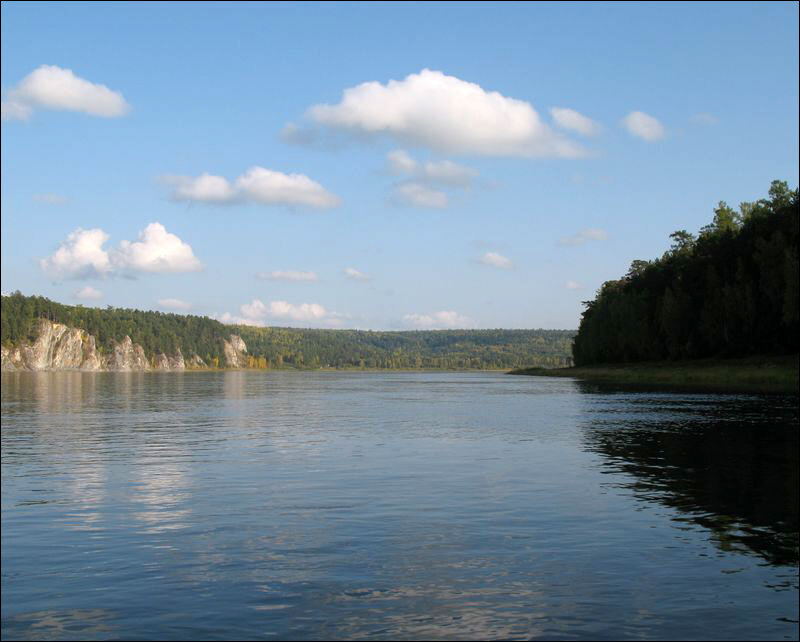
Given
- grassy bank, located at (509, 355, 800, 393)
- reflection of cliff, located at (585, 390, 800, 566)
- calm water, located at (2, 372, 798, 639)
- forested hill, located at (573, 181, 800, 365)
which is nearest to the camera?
calm water, located at (2, 372, 798, 639)

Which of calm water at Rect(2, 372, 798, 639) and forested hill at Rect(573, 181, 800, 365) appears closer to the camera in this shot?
calm water at Rect(2, 372, 798, 639)

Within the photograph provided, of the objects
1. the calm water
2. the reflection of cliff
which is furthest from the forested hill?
the calm water

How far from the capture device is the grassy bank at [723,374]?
110m

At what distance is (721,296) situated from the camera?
138 meters

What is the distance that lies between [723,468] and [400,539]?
66.5 ft

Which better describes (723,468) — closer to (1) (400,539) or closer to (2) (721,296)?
(1) (400,539)

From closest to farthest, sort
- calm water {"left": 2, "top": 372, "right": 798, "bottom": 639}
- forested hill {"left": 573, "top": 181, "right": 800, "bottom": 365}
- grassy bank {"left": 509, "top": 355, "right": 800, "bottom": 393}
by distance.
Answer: calm water {"left": 2, "top": 372, "right": 798, "bottom": 639}
grassy bank {"left": 509, "top": 355, "right": 800, "bottom": 393}
forested hill {"left": 573, "top": 181, "right": 800, "bottom": 365}

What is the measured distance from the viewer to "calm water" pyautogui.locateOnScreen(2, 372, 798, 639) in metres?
15.6

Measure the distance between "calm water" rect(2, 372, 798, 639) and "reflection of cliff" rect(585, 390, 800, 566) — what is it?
0.52ft

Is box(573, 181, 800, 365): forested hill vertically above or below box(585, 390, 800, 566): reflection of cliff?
above

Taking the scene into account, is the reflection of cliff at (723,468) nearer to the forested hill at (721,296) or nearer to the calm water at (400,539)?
the calm water at (400,539)

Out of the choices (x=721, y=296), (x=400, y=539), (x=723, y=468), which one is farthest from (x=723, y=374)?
(x=400, y=539)

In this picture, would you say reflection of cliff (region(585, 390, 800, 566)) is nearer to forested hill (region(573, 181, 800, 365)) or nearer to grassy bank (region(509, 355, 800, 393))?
grassy bank (region(509, 355, 800, 393))

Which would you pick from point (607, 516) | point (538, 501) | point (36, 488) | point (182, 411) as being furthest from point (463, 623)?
point (182, 411)
